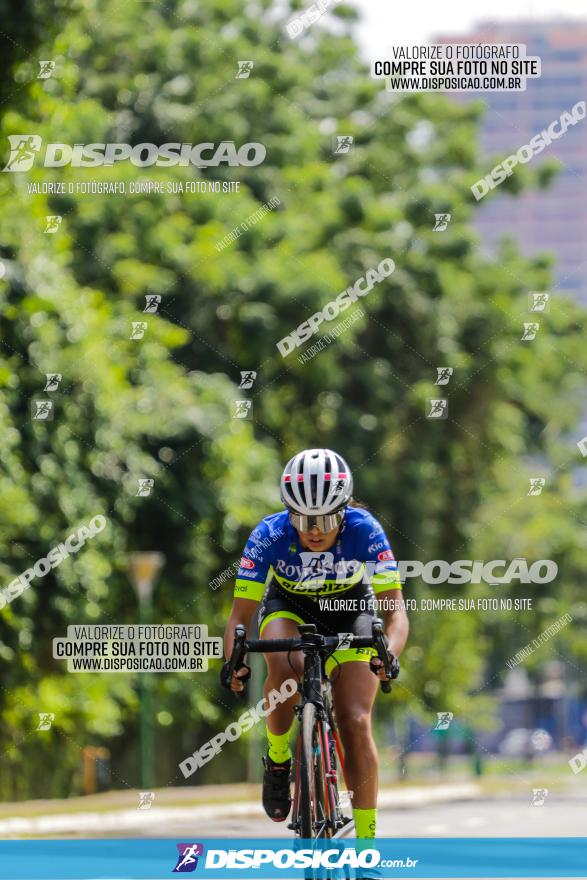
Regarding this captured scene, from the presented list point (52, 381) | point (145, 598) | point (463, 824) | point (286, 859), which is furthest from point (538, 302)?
point (286, 859)

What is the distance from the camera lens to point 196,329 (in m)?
25.5

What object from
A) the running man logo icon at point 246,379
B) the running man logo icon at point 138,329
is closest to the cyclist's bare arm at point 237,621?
the running man logo icon at point 138,329

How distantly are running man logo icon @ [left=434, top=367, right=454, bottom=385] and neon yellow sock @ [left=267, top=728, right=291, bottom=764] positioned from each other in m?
20.8

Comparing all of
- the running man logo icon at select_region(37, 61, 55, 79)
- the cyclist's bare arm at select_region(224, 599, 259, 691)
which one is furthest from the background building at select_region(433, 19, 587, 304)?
the cyclist's bare arm at select_region(224, 599, 259, 691)

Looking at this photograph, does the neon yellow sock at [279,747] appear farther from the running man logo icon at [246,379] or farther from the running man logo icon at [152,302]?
the running man logo icon at [246,379]

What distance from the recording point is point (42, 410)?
65.7 ft

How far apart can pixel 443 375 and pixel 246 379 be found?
13.7 ft

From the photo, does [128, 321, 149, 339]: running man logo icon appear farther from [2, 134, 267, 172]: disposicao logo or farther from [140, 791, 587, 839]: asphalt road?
[140, 791, 587, 839]: asphalt road

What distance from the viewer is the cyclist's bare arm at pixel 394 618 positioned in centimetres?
764

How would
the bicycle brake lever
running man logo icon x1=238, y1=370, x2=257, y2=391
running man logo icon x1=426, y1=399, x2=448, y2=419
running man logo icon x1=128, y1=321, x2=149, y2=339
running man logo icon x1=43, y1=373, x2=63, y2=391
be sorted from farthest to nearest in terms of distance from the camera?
running man logo icon x1=426, y1=399, x2=448, y2=419
running man logo icon x1=238, y1=370, x2=257, y2=391
running man logo icon x1=128, y1=321, x2=149, y2=339
running man logo icon x1=43, y1=373, x2=63, y2=391
the bicycle brake lever

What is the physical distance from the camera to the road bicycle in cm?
706

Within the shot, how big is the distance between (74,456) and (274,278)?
549 centimetres

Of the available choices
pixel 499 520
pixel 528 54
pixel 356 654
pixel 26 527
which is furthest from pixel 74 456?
pixel 499 520

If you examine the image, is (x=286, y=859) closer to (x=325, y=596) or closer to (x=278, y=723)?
(x=278, y=723)
